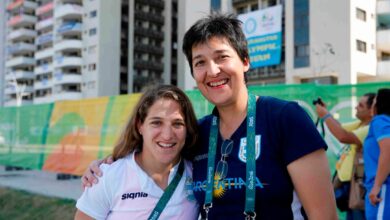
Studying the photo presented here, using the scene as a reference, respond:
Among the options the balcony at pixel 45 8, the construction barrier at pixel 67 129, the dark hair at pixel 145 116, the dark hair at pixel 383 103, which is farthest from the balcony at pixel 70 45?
the dark hair at pixel 145 116

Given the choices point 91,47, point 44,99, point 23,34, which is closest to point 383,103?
point 91,47

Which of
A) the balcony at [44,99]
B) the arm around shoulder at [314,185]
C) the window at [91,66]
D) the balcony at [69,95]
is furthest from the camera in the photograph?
the balcony at [44,99]

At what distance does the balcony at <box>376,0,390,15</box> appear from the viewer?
3381 cm

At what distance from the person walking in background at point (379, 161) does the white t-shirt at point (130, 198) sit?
171cm

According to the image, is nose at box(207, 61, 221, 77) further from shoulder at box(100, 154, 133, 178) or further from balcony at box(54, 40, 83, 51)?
balcony at box(54, 40, 83, 51)

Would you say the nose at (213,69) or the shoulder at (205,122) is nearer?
the nose at (213,69)

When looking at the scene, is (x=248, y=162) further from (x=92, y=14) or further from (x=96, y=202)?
(x=92, y=14)

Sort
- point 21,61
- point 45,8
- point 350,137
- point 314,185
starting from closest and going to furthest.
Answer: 1. point 314,185
2. point 350,137
3. point 45,8
4. point 21,61

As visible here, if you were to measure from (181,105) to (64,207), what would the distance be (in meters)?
6.47

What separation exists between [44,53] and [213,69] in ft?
223

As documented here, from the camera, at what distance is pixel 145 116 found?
2.52 meters

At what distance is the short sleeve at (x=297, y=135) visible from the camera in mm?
1851

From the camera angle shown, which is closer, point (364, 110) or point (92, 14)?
point (364, 110)

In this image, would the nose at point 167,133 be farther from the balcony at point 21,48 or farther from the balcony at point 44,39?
the balcony at point 21,48
